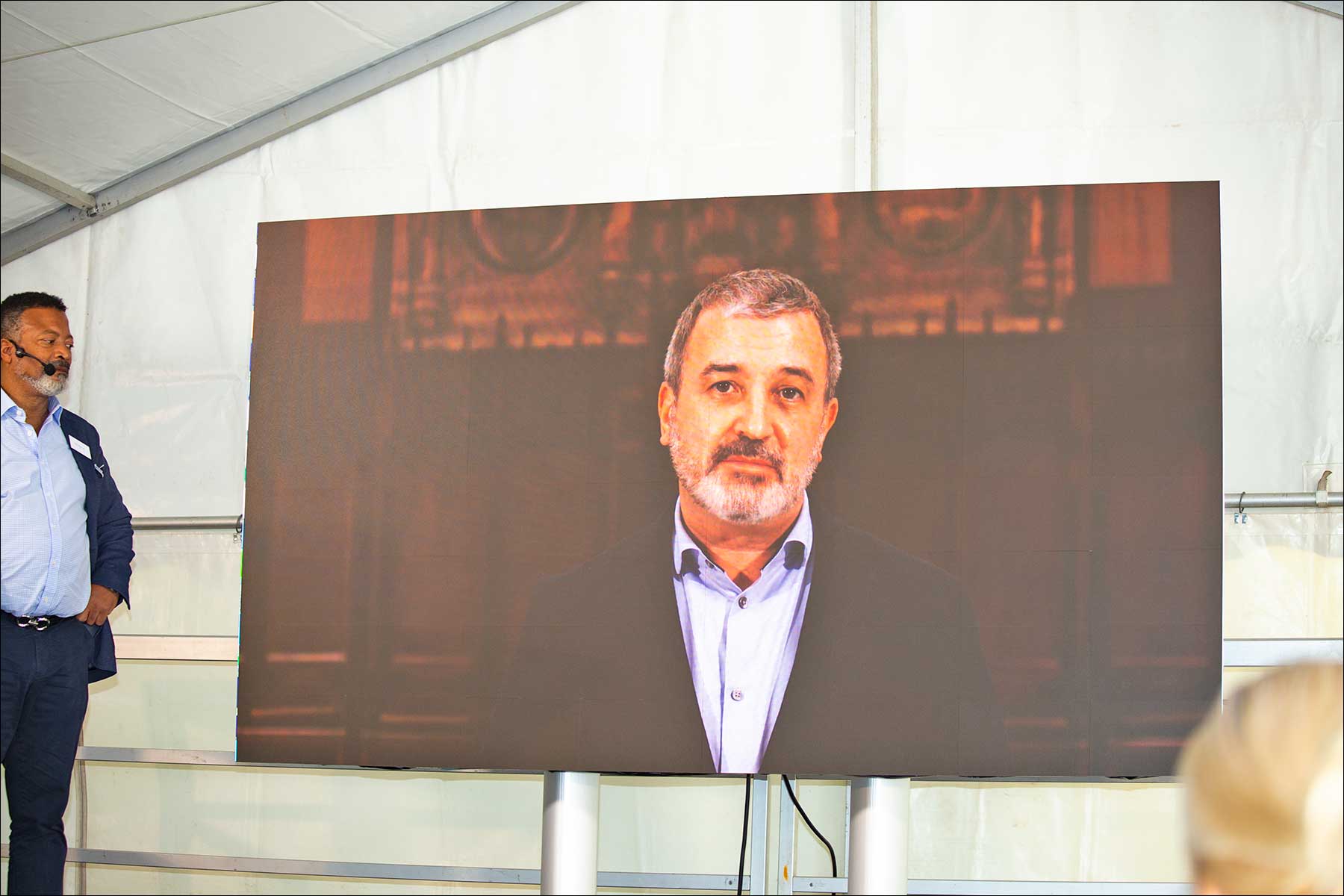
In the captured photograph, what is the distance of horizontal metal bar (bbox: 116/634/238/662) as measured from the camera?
9.97 feet

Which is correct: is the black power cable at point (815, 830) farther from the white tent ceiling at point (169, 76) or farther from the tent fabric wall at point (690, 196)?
the white tent ceiling at point (169, 76)

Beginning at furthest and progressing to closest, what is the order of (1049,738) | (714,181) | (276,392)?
1. (714,181)
2. (276,392)
3. (1049,738)

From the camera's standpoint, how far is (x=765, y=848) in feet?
9.93

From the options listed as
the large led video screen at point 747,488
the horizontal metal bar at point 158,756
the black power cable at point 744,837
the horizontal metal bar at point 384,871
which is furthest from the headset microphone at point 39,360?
the black power cable at point 744,837

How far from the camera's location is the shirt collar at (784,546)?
2545mm

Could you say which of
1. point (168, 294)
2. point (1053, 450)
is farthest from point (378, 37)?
point (1053, 450)

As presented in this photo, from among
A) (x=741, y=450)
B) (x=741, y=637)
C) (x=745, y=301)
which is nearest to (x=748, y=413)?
(x=741, y=450)

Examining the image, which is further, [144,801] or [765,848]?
[144,801]

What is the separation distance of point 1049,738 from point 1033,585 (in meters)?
0.29

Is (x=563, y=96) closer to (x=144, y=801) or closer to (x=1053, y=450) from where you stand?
(x=1053, y=450)

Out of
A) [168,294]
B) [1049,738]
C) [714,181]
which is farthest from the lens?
[168,294]

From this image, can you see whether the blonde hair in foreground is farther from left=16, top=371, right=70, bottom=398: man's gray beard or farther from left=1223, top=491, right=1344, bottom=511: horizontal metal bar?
left=1223, top=491, right=1344, bottom=511: horizontal metal bar

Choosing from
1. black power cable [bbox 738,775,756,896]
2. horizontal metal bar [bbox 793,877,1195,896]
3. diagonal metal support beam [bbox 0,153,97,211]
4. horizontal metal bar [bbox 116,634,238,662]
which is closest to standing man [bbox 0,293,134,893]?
horizontal metal bar [bbox 116,634,238,662]

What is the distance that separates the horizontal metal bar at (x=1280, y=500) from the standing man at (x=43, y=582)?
2516 millimetres
